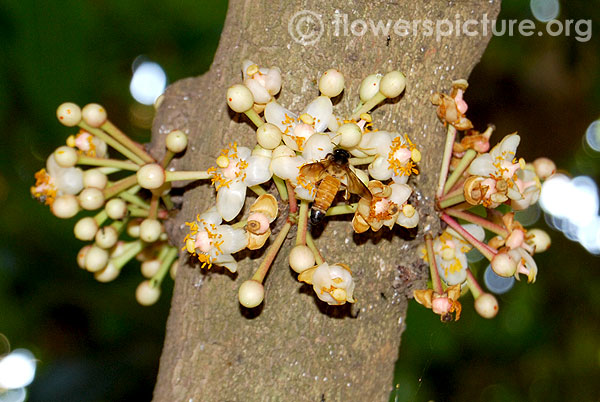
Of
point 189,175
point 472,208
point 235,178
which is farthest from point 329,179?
point 472,208

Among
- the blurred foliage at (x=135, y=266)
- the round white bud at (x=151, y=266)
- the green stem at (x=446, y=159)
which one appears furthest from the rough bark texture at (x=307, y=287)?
the blurred foliage at (x=135, y=266)

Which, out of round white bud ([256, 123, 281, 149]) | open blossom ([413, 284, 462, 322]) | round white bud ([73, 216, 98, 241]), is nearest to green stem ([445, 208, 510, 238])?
open blossom ([413, 284, 462, 322])

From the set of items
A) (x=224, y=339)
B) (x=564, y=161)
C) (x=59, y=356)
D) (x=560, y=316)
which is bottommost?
(x=560, y=316)

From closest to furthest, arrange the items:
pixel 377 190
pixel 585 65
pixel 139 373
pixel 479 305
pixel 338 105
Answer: pixel 377 190 < pixel 338 105 < pixel 479 305 < pixel 139 373 < pixel 585 65

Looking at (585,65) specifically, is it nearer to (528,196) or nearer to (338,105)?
(528,196)

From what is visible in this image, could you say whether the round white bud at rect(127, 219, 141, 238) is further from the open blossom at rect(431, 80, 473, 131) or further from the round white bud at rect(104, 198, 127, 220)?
the open blossom at rect(431, 80, 473, 131)

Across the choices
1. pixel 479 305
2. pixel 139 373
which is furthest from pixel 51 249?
pixel 479 305

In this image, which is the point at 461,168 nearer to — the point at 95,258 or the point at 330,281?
the point at 330,281
